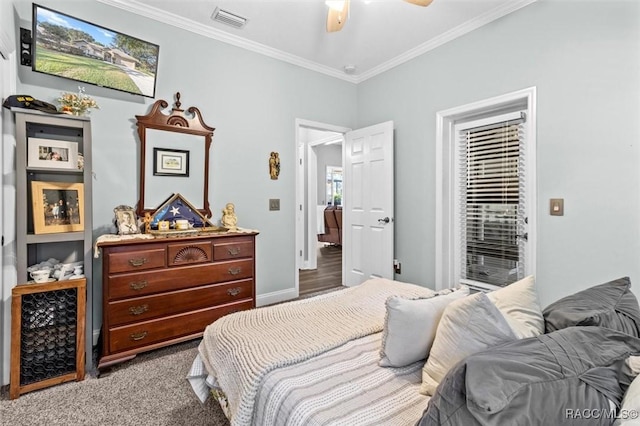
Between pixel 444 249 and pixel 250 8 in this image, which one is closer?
pixel 250 8

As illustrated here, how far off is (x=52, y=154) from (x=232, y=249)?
1418 mm

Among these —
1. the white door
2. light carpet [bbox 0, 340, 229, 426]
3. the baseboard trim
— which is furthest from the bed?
the white door

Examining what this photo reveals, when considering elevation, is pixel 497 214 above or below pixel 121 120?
below

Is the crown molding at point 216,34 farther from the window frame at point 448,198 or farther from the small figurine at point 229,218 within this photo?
the small figurine at point 229,218

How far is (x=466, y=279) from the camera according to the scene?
10.9ft

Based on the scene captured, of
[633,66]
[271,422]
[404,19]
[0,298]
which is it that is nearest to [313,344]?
[271,422]

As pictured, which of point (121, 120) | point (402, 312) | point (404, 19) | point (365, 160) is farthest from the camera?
point (365, 160)

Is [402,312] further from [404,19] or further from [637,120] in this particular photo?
[404,19]

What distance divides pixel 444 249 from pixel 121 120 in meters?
3.33

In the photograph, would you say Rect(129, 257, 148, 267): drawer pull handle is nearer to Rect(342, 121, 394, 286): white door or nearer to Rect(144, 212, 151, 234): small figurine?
Rect(144, 212, 151, 234): small figurine

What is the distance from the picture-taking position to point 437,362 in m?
1.04

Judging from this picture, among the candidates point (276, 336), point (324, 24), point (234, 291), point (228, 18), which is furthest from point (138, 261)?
point (324, 24)

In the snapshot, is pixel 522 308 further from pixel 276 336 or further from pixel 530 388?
pixel 276 336

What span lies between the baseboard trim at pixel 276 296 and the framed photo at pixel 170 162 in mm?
1577
